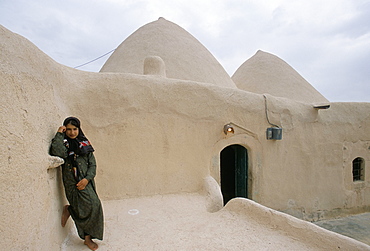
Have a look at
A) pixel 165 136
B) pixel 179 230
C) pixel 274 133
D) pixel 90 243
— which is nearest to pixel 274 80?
pixel 274 133

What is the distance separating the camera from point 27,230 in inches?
72.4

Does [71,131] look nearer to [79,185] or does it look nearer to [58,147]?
[58,147]

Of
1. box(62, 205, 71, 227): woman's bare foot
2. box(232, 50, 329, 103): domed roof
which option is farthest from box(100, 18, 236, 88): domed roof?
box(62, 205, 71, 227): woman's bare foot

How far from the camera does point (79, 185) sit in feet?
8.22

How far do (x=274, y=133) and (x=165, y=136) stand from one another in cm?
299

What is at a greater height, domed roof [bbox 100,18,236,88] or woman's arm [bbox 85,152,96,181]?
domed roof [bbox 100,18,236,88]

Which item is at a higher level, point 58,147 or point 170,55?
point 170,55

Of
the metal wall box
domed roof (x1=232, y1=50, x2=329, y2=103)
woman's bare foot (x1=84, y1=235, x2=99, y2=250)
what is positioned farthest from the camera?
domed roof (x1=232, y1=50, x2=329, y2=103)

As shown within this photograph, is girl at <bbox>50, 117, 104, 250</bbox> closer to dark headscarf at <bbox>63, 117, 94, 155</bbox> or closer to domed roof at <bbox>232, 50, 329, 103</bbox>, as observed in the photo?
dark headscarf at <bbox>63, 117, 94, 155</bbox>

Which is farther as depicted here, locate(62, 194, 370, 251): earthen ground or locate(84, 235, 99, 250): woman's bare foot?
locate(62, 194, 370, 251): earthen ground

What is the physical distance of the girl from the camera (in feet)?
8.34

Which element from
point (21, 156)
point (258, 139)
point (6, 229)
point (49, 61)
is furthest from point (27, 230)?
point (258, 139)

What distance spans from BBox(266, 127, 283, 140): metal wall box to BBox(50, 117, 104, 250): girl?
4514 millimetres

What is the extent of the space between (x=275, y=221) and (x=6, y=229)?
3037 mm
